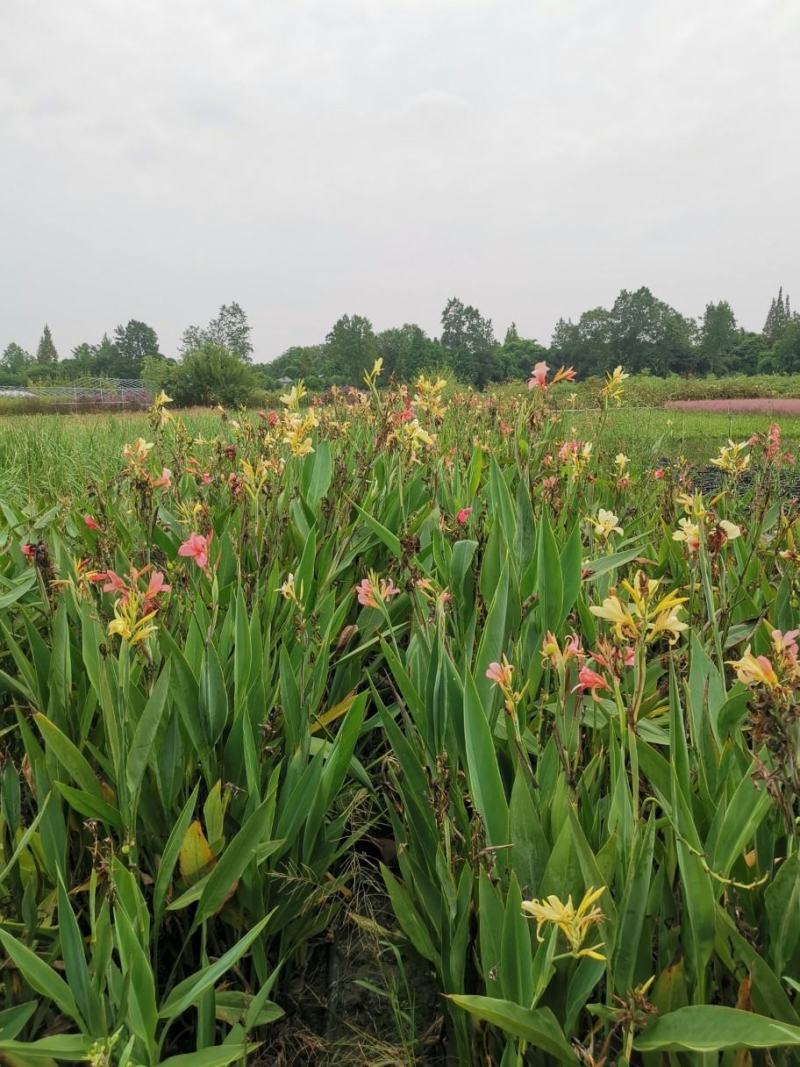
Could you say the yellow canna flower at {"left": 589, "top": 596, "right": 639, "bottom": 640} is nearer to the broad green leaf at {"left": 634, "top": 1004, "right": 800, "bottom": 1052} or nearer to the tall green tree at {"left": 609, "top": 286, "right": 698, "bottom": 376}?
the broad green leaf at {"left": 634, "top": 1004, "right": 800, "bottom": 1052}

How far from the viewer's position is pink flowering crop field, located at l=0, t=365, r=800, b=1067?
0.69 meters

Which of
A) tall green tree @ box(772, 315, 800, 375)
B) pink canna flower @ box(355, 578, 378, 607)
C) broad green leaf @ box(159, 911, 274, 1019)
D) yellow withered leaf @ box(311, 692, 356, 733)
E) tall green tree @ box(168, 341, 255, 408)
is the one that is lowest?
broad green leaf @ box(159, 911, 274, 1019)

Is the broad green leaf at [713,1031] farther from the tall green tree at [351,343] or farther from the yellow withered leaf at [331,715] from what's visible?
the tall green tree at [351,343]

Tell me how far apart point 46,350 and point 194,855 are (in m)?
97.1

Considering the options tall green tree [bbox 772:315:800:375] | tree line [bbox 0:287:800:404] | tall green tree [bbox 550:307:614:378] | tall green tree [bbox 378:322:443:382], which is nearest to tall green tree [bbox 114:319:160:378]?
tree line [bbox 0:287:800:404]

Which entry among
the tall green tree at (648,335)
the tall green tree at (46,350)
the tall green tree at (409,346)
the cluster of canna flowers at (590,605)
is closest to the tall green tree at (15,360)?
the tall green tree at (46,350)

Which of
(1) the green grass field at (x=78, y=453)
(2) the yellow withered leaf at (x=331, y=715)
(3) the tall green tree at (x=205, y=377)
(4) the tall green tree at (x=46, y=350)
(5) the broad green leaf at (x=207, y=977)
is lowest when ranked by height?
(5) the broad green leaf at (x=207, y=977)

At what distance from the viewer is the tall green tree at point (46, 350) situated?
82562mm

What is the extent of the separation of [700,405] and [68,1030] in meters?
20.0

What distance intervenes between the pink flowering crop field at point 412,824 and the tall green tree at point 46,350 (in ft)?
305

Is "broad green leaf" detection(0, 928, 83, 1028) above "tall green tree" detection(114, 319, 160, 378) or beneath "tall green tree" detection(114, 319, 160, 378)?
beneath

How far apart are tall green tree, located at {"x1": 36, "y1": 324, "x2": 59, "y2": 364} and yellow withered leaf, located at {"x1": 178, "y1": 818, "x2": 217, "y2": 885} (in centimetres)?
9331

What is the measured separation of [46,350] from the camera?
84.0 metres

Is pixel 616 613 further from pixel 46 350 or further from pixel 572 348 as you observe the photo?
pixel 46 350
